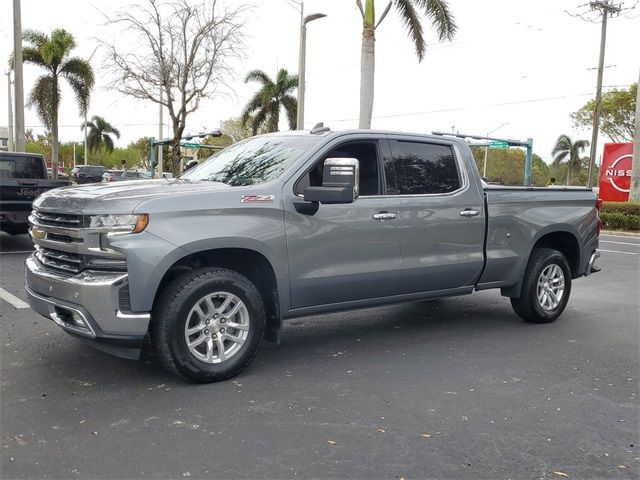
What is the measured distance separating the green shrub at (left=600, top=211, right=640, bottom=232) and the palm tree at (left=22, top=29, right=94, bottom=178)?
23.5 meters

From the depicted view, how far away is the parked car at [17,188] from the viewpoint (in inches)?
432

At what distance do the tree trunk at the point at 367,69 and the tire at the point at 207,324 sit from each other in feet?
50.6

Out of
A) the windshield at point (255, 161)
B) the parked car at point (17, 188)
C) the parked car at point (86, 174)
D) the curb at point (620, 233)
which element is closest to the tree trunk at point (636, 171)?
the curb at point (620, 233)

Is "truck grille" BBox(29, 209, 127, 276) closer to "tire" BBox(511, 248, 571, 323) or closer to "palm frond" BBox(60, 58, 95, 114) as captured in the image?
"tire" BBox(511, 248, 571, 323)

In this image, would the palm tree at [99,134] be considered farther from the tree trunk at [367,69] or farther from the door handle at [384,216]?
the door handle at [384,216]

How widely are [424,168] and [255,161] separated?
1630 mm

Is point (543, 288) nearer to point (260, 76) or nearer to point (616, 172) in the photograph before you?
point (616, 172)

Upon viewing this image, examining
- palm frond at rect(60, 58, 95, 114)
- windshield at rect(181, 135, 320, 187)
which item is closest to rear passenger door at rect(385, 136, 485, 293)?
windshield at rect(181, 135, 320, 187)

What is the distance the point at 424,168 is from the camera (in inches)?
234

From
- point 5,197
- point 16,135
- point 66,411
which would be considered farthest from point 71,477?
point 16,135

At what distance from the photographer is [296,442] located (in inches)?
145

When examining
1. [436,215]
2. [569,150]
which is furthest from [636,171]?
[569,150]

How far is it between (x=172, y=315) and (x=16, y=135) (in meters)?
18.2

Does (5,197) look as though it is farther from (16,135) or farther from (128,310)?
(16,135)
